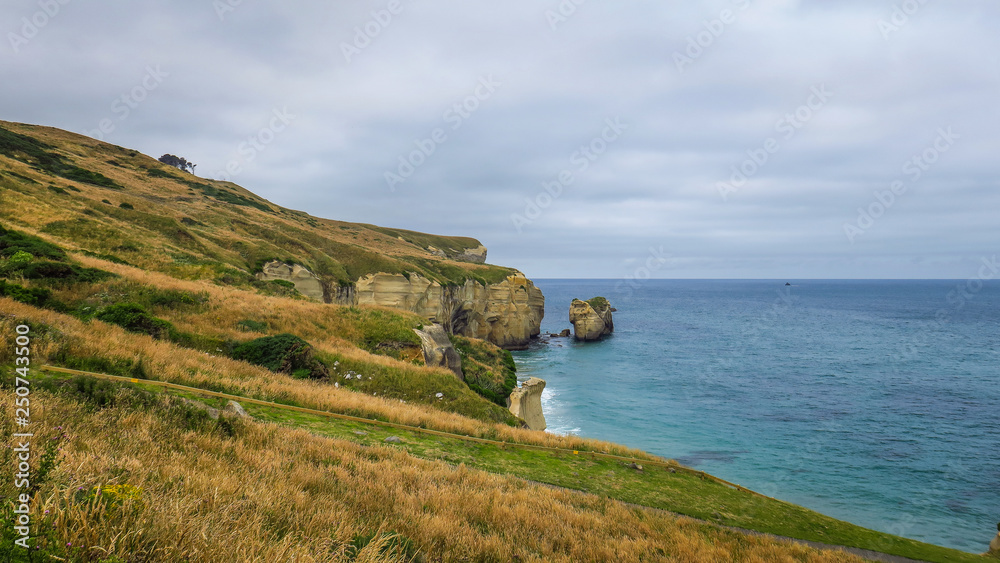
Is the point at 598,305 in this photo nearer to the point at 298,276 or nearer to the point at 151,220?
the point at 298,276

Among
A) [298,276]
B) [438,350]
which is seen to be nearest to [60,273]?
[438,350]

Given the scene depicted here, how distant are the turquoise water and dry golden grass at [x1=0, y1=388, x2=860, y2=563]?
18.2 metres

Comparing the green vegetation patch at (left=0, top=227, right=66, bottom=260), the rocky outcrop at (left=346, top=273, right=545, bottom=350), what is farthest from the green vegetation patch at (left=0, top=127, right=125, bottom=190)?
the green vegetation patch at (left=0, top=227, right=66, bottom=260)

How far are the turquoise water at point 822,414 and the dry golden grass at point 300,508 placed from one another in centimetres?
1824

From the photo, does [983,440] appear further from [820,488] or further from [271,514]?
[271,514]

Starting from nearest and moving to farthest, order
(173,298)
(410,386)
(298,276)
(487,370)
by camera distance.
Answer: (410,386)
(173,298)
(487,370)
(298,276)

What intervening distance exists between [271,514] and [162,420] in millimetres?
3912

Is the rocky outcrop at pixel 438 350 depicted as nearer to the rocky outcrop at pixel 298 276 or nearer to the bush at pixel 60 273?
the bush at pixel 60 273

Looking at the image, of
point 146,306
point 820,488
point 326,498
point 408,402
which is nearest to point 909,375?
point 820,488

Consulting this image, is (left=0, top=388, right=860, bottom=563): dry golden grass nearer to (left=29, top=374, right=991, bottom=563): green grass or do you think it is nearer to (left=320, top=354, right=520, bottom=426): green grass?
(left=29, top=374, right=991, bottom=563): green grass

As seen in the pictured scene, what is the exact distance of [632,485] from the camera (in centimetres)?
1270

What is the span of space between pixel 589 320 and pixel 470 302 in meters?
24.4

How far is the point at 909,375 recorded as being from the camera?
4681 centimetres

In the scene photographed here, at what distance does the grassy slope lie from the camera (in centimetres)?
3108
